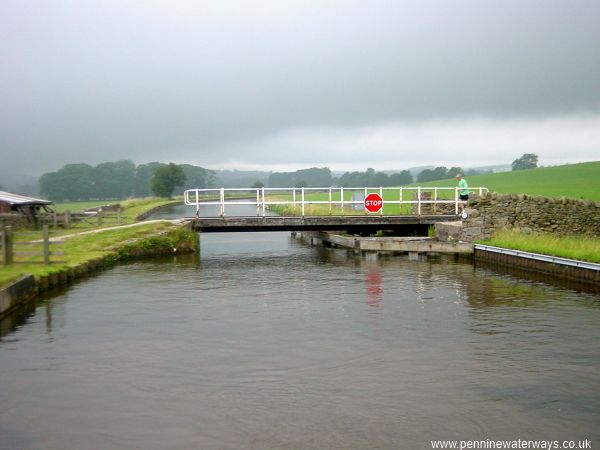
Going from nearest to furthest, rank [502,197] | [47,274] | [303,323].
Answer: [303,323]
[47,274]
[502,197]

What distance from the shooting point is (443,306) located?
14438mm

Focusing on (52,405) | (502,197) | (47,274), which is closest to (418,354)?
(52,405)

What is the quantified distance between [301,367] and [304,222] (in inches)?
702

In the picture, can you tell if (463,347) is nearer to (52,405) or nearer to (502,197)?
(52,405)

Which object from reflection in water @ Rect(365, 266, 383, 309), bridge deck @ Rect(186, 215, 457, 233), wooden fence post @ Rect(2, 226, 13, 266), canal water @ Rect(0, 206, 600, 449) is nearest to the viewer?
canal water @ Rect(0, 206, 600, 449)

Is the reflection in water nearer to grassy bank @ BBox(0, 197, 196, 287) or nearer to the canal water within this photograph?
the canal water

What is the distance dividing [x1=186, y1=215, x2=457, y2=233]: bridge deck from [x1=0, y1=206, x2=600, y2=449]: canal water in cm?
1003

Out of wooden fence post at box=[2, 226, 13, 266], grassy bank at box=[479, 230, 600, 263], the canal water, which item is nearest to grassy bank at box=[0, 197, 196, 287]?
wooden fence post at box=[2, 226, 13, 266]

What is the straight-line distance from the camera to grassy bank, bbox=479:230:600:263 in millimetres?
17797

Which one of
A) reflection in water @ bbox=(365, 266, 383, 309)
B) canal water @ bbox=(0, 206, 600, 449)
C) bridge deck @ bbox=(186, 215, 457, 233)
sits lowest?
canal water @ bbox=(0, 206, 600, 449)

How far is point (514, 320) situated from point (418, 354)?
141 inches

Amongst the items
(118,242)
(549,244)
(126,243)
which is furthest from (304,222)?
(549,244)

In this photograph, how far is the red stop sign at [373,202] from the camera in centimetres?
2918

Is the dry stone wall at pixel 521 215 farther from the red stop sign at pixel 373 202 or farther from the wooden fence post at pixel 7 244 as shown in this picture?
the wooden fence post at pixel 7 244
